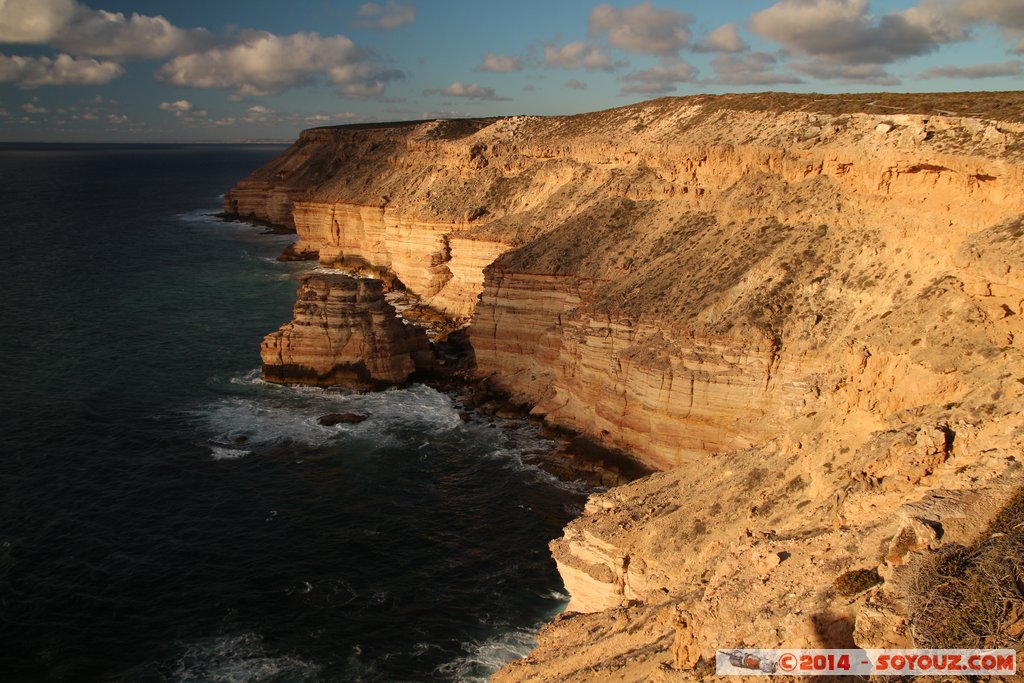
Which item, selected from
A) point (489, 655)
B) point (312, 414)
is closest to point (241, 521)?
point (312, 414)

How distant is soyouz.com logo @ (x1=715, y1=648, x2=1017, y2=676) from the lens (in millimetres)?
10281

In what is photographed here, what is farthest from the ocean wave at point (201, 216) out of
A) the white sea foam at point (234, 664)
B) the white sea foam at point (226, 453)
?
the white sea foam at point (234, 664)

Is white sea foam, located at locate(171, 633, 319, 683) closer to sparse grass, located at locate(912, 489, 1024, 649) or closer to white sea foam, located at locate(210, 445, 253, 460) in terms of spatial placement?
white sea foam, located at locate(210, 445, 253, 460)

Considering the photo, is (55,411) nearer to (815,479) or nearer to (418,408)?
(418,408)

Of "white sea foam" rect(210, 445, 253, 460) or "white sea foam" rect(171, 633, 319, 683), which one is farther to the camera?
"white sea foam" rect(210, 445, 253, 460)

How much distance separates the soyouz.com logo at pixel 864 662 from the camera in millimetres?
10281

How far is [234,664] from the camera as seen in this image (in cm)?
2344

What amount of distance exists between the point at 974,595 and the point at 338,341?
128 ft

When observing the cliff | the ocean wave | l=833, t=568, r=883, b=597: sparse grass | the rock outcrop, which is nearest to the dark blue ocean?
the rock outcrop

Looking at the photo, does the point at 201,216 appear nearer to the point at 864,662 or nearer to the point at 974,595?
the point at 864,662

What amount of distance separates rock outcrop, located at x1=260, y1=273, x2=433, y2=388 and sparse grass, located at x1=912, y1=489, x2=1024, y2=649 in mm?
37380

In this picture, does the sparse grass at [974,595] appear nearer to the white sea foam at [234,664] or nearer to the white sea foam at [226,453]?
the white sea foam at [234,664]

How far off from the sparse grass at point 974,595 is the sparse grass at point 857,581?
112 centimetres

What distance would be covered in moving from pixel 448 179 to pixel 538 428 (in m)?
35.9
